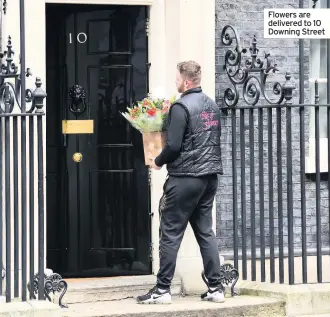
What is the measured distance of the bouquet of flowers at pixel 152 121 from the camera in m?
8.08

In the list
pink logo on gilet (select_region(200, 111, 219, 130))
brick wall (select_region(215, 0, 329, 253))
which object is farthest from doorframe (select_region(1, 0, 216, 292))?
pink logo on gilet (select_region(200, 111, 219, 130))

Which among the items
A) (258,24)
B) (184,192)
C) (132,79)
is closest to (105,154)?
(132,79)

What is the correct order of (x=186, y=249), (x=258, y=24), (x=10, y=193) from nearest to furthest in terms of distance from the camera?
(x=10, y=193), (x=186, y=249), (x=258, y=24)

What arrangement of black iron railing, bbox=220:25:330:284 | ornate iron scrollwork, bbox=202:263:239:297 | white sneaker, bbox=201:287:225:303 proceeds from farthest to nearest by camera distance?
1. ornate iron scrollwork, bbox=202:263:239:297
2. black iron railing, bbox=220:25:330:284
3. white sneaker, bbox=201:287:225:303

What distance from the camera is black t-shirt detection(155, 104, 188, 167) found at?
785 centimetres

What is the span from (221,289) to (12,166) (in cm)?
193

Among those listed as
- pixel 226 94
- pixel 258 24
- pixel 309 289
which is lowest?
pixel 309 289

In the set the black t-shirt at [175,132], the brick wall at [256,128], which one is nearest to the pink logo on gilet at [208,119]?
the black t-shirt at [175,132]

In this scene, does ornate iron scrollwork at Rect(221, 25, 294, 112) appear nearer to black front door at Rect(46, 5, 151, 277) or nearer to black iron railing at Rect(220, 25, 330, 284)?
black iron railing at Rect(220, 25, 330, 284)

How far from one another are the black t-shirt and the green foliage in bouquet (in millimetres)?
182

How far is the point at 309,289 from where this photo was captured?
841 centimetres

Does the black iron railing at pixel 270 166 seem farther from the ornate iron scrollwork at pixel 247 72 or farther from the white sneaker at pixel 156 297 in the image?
the white sneaker at pixel 156 297

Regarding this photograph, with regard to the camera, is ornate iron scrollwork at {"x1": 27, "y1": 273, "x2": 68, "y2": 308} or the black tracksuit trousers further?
the black tracksuit trousers

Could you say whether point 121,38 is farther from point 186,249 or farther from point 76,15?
point 186,249
